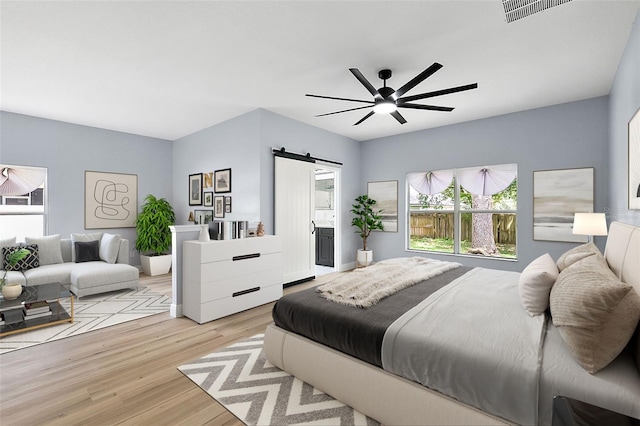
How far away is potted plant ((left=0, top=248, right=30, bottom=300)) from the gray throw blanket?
10.2ft

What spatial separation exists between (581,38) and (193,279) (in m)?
4.40

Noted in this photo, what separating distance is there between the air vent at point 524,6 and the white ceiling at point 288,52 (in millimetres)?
104

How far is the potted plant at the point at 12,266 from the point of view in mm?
2937

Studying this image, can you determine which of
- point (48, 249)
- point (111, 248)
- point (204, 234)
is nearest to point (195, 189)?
point (111, 248)

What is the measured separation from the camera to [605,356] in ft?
3.94

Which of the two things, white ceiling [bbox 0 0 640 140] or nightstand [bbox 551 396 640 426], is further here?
white ceiling [bbox 0 0 640 140]

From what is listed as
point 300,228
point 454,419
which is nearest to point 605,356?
point 454,419

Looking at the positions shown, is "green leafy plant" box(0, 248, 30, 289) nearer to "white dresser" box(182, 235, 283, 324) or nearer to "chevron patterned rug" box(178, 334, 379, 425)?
"white dresser" box(182, 235, 283, 324)

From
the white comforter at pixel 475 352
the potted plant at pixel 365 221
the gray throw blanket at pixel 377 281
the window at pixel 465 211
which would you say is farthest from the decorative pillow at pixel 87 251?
the window at pixel 465 211

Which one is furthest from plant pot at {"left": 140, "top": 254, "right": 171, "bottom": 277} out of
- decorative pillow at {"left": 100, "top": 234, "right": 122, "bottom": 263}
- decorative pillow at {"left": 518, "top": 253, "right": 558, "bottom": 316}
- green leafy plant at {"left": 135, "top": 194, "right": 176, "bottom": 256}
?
decorative pillow at {"left": 518, "top": 253, "right": 558, "bottom": 316}

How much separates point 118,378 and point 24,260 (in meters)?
3.12

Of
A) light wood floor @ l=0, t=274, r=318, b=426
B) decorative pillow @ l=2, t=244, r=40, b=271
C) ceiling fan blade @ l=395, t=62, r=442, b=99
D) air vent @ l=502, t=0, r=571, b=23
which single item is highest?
air vent @ l=502, t=0, r=571, b=23

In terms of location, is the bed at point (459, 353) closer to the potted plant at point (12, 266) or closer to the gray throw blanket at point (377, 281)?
the gray throw blanket at point (377, 281)

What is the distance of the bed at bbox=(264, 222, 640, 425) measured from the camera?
1.21 m
